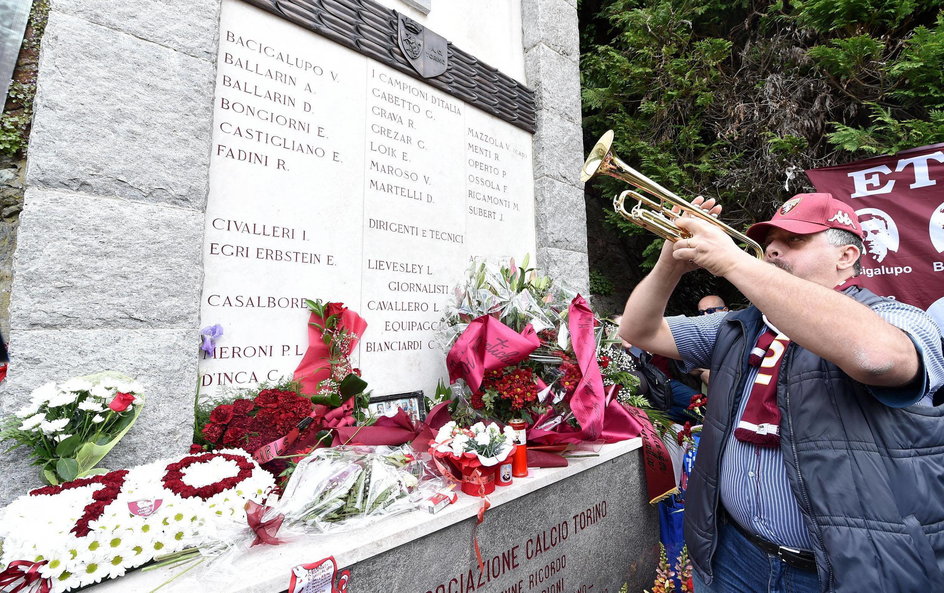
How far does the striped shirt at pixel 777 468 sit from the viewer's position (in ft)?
4.47

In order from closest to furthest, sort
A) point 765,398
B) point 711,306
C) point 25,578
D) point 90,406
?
1. point 25,578
2. point 90,406
3. point 765,398
4. point 711,306

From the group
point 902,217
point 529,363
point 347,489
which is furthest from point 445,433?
point 902,217

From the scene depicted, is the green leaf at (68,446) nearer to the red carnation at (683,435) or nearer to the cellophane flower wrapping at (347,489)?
the cellophane flower wrapping at (347,489)

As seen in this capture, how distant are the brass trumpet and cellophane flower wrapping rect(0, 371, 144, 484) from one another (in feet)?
7.68

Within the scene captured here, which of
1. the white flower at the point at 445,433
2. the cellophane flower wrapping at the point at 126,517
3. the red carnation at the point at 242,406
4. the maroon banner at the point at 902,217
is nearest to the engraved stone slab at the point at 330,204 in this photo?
the red carnation at the point at 242,406

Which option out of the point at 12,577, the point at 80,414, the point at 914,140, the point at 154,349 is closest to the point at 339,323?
the point at 154,349

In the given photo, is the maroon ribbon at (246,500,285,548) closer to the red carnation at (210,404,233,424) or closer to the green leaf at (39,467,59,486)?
the red carnation at (210,404,233,424)

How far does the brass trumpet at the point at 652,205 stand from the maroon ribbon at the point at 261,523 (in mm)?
1940

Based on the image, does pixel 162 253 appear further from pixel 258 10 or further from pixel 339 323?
pixel 258 10

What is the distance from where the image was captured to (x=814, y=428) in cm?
152

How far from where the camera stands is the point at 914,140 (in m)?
4.36

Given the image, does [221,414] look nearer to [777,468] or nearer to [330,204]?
[330,204]

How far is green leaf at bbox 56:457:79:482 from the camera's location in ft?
5.35

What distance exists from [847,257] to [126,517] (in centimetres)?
282
